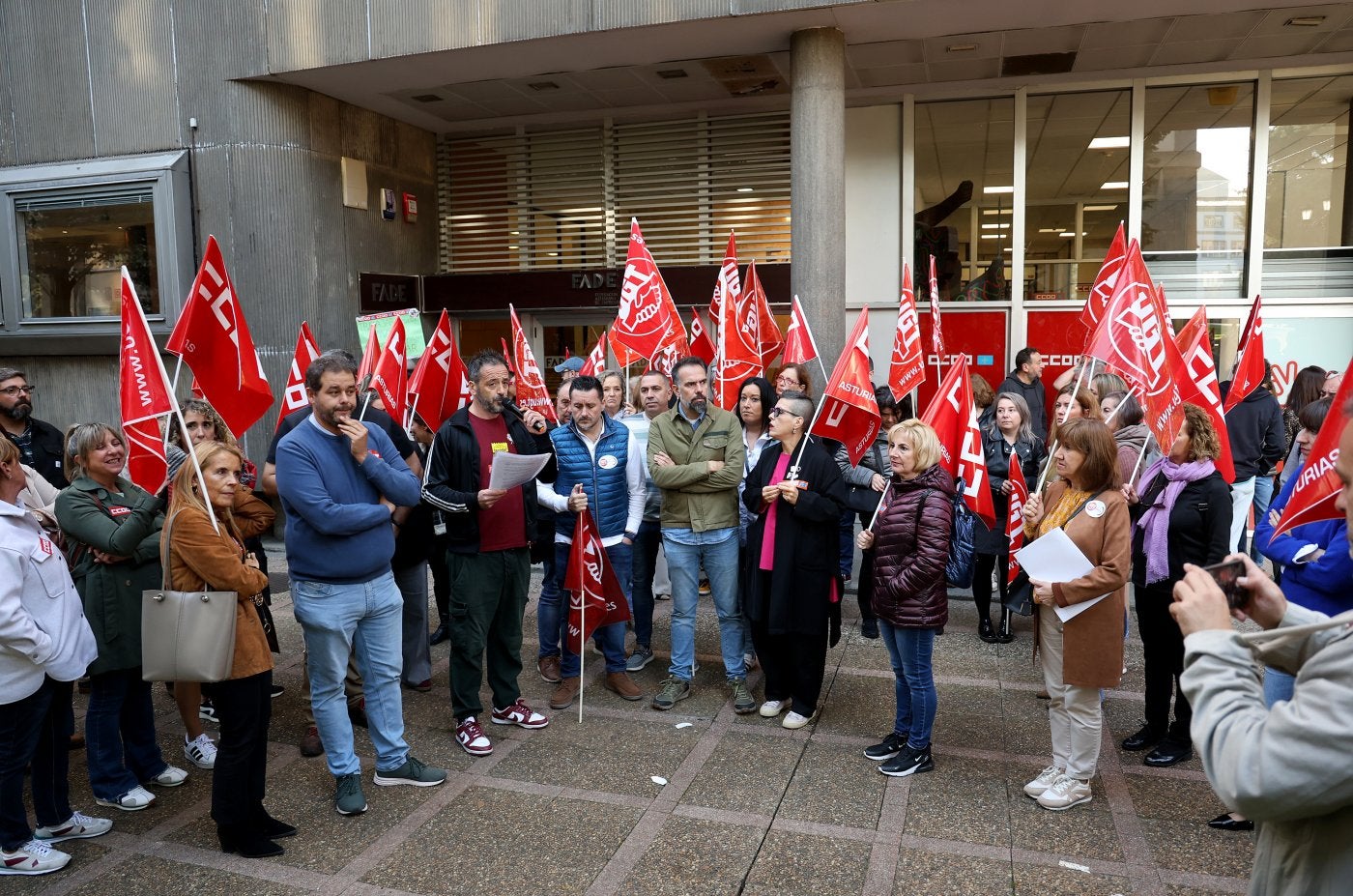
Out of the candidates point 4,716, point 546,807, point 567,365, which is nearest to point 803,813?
point 546,807

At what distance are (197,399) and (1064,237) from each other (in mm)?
10224

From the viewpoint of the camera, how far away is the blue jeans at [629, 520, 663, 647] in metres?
Answer: 6.63

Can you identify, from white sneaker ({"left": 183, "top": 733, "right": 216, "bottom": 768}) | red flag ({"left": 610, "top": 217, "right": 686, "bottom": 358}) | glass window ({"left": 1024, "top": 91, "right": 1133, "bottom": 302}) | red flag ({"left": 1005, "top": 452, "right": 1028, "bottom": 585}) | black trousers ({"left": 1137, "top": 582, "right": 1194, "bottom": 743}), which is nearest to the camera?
black trousers ({"left": 1137, "top": 582, "right": 1194, "bottom": 743})

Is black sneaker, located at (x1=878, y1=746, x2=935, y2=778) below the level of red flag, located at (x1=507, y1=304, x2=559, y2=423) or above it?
below

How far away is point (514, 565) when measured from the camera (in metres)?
5.43

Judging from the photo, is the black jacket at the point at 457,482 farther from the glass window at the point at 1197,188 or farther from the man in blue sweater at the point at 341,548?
the glass window at the point at 1197,188

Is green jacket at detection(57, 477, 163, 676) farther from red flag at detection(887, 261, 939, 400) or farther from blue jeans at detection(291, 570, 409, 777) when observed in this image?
red flag at detection(887, 261, 939, 400)

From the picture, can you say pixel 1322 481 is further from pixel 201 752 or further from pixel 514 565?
pixel 201 752

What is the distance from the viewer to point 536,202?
44.7 feet

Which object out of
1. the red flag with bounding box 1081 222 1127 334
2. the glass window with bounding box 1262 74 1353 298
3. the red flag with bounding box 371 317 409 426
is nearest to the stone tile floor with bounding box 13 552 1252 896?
the red flag with bounding box 371 317 409 426

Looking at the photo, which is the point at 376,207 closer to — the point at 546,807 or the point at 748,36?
the point at 748,36

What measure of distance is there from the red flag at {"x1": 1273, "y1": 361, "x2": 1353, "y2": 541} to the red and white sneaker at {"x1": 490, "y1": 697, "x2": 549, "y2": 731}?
393 cm

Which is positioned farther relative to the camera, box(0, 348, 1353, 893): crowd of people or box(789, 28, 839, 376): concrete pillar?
box(789, 28, 839, 376): concrete pillar

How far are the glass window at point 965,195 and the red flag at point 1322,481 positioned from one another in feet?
28.7
